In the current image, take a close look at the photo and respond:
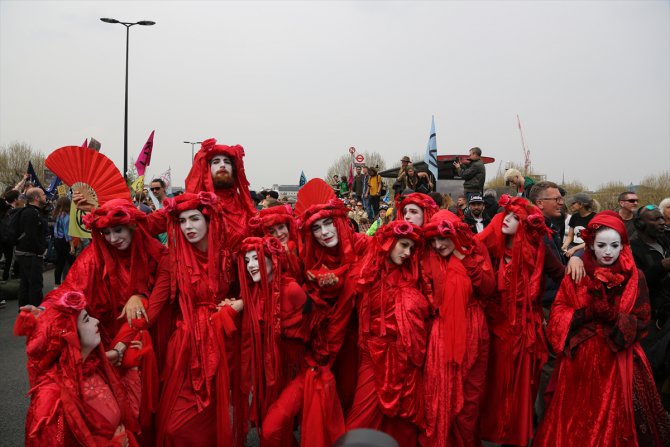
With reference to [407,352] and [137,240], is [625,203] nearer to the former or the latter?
[407,352]

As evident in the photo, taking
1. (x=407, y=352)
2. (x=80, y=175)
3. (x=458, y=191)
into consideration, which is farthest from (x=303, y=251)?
(x=458, y=191)

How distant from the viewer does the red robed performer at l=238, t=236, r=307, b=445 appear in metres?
3.75

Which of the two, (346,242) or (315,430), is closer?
(315,430)

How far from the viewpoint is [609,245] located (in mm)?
3664

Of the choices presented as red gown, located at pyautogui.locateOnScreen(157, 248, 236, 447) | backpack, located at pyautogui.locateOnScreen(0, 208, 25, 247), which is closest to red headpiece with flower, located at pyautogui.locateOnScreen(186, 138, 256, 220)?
red gown, located at pyautogui.locateOnScreen(157, 248, 236, 447)

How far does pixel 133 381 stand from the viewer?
136 inches

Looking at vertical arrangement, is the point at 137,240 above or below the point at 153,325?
above

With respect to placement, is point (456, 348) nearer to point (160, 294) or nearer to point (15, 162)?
point (160, 294)

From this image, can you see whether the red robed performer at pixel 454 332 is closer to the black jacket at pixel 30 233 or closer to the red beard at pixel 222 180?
the red beard at pixel 222 180

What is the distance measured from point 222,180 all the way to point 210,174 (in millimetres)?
107

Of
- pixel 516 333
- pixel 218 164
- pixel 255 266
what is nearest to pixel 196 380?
pixel 255 266

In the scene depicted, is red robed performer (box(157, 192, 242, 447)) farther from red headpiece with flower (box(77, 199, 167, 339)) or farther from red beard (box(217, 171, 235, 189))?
red beard (box(217, 171, 235, 189))

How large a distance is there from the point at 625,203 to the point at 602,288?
319cm

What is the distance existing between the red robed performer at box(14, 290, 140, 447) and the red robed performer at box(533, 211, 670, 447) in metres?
2.83
